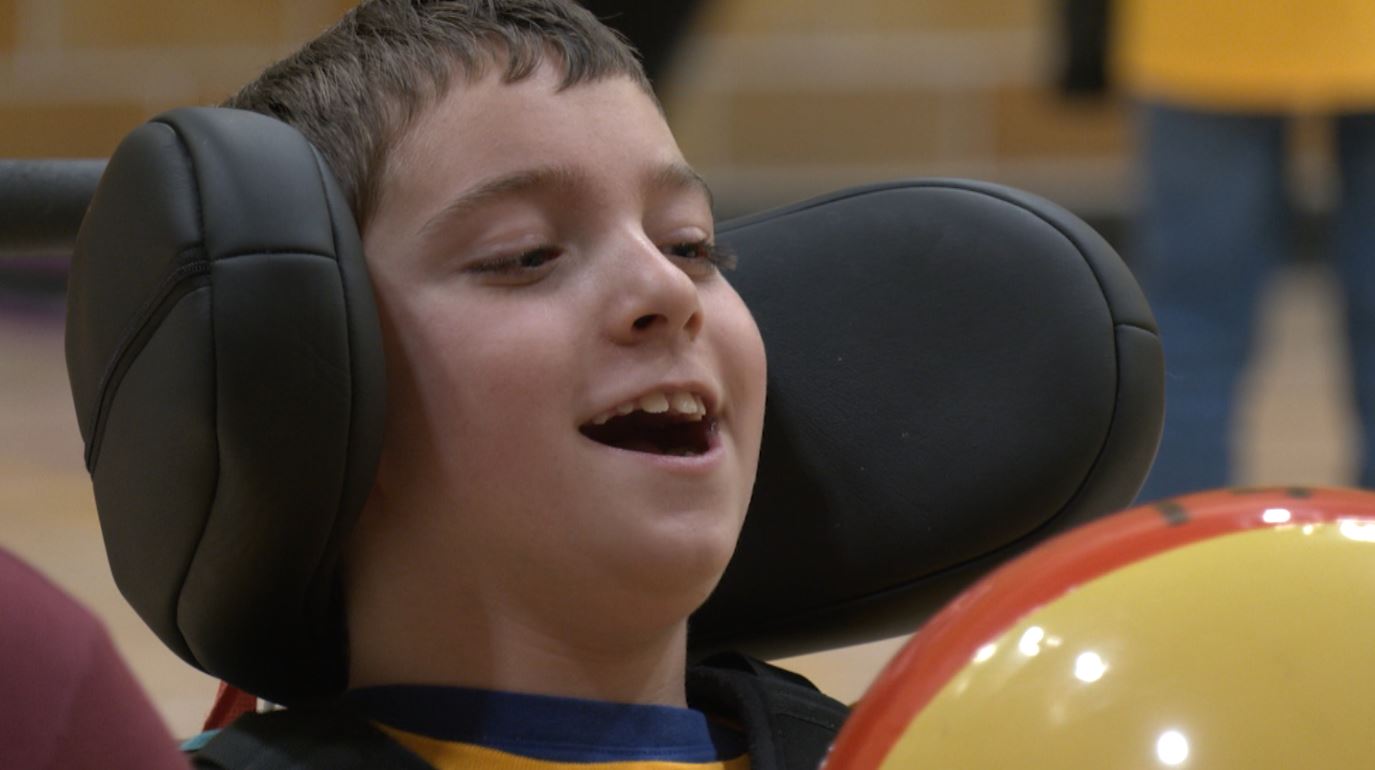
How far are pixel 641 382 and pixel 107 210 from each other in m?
0.28

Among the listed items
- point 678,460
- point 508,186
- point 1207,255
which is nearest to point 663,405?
point 678,460

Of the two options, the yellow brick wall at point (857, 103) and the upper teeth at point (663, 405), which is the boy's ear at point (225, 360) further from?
the yellow brick wall at point (857, 103)

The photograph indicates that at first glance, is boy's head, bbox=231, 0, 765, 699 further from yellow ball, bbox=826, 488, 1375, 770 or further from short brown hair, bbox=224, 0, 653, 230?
yellow ball, bbox=826, 488, 1375, 770

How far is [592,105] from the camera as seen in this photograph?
106cm

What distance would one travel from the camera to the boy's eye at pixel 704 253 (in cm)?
107

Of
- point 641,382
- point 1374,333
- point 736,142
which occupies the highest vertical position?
point 641,382

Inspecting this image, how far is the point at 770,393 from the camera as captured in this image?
1141 millimetres

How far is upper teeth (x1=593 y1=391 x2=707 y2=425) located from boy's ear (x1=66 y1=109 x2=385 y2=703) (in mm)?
124

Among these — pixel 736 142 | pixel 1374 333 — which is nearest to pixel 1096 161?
pixel 736 142

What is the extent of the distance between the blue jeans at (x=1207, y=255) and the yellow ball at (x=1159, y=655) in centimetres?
162

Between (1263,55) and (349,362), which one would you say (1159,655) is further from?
(1263,55)

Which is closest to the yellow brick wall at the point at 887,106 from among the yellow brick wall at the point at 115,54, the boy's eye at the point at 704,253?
the yellow brick wall at the point at 115,54

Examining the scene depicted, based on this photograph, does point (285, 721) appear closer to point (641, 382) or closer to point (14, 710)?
point (641, 382)

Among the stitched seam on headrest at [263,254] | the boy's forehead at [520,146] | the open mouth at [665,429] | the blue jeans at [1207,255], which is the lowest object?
the blue jeans at [1207,255]
